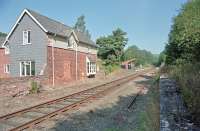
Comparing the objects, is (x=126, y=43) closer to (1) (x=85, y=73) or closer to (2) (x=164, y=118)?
(1) (x=85, y=73)

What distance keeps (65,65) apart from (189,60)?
1676cm

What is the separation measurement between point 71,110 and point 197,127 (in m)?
8.73

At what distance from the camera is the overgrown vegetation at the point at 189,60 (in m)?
4.94

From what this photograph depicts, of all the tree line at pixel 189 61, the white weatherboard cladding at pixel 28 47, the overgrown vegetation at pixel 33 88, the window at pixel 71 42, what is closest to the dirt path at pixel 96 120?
the tree line at pixel 189 61

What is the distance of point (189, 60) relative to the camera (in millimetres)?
18312

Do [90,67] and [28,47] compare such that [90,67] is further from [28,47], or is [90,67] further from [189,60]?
[189,60]

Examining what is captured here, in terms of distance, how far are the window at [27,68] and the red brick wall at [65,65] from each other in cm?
279

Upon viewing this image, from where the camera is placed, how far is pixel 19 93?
19219mm

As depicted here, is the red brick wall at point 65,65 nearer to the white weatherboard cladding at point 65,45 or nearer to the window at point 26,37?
the white weatherboard cladding at point 65,45

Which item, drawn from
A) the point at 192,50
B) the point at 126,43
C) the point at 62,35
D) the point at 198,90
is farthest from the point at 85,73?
the point at 126,43

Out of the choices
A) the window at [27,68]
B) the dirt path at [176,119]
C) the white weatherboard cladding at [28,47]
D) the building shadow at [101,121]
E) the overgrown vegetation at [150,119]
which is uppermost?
the white weatherboard cladding at [28,47]

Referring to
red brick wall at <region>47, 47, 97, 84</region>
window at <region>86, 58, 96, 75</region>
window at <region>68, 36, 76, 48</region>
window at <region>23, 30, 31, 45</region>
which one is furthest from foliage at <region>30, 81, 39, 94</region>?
window at <region>86, 58, 96, 75</region>

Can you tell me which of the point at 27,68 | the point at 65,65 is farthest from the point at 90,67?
the point at 27,68

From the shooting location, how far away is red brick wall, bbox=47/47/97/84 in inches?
1082
